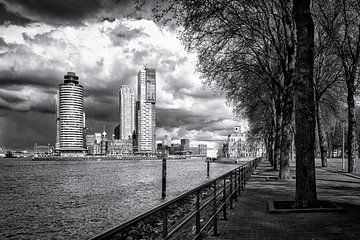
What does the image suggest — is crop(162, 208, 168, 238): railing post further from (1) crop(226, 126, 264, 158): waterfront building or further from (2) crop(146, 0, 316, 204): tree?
(1) crop(226, 126, 264, 158): waterfront building

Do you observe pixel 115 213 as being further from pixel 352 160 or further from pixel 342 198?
pixel 352 160

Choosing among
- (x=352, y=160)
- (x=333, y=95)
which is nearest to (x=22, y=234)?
(x=352, y=160)

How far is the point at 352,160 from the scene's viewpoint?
2895cm

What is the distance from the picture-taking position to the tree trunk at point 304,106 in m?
11.2

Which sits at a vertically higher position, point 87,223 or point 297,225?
point 297,225

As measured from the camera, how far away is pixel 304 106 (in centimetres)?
1139

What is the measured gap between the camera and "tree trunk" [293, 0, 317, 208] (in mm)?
11203

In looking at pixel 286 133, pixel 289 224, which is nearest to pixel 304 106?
pixel 289 224

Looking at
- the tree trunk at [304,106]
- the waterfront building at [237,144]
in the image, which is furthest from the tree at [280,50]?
the waterfront building at [237,144]

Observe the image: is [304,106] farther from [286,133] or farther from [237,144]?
[237,144]

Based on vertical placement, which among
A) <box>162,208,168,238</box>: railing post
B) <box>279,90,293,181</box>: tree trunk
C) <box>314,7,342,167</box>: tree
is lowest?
<box>162,208,168,238</box>: railing post

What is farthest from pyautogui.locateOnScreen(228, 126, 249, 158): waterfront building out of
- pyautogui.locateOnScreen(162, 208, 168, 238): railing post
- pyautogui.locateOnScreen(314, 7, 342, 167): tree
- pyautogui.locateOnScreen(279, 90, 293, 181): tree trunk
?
pyautogui.locateOnScreen(162, 208, 168, 238): railing post

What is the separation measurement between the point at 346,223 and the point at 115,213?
16.9 m

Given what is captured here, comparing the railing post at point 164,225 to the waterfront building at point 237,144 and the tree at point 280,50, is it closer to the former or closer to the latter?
the tree at point 280,50
